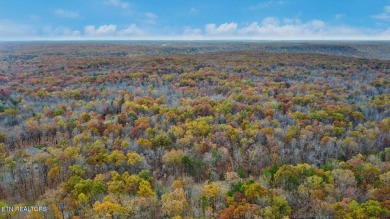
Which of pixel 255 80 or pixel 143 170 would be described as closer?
pixel 143 170

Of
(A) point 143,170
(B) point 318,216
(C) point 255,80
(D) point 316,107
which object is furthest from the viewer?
(C) point 255,80

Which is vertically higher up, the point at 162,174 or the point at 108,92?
the point at 108,92

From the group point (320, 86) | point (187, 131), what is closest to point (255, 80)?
point (320, 86)

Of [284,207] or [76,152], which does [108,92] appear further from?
[284,207]

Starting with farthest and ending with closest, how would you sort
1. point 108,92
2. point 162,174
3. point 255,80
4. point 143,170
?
point 255,80, point 108,92, point 162,174, point 143,170

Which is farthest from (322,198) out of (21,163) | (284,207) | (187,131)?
(21,163)

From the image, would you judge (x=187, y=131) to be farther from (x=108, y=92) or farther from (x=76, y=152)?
(x=108, y=92)
